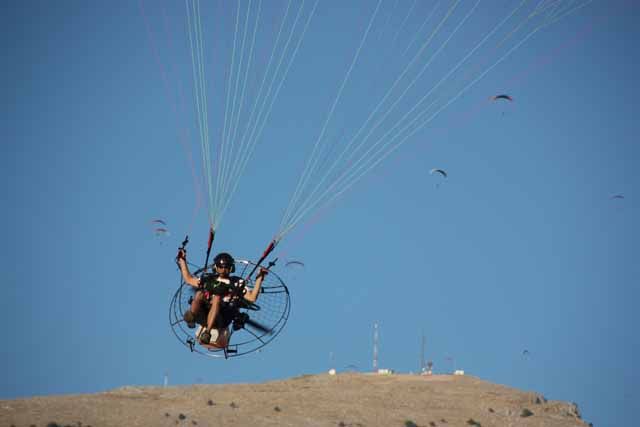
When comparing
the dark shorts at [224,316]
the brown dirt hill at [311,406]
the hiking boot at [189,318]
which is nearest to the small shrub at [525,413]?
the brown dirt hill at [311,406]

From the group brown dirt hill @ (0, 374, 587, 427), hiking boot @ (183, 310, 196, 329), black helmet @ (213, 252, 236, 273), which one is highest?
brown dirt hill @ (0, 374, 587, 427)

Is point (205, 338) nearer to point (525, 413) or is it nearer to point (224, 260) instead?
point (224, 260)

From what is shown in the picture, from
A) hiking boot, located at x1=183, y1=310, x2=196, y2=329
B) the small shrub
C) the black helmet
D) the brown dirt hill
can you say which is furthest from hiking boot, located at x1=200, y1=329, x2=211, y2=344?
the small shrub

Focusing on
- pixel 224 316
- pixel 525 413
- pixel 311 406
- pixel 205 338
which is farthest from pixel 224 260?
pixel 525 413

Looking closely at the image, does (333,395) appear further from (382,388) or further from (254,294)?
(254,294)

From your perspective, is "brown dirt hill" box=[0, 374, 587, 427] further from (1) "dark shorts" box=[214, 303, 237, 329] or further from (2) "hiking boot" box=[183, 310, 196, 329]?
(1) "dark shorts" box=[214, 303, 237, 329]

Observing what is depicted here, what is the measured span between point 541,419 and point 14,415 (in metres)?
21.3

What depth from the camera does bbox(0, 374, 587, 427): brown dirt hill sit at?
36969 mm

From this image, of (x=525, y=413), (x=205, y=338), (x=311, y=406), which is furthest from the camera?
(x=525, y=413)

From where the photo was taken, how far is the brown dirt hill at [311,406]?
121 ft

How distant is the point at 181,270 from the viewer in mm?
24938

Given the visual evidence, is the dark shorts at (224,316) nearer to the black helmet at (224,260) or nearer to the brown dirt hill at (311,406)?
the black helmet at (224,260)

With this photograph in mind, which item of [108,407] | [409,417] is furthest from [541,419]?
[108,407]

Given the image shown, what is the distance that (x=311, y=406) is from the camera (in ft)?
136
